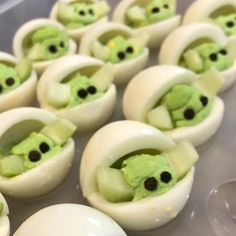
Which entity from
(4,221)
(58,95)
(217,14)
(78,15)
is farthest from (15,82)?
(217,14)

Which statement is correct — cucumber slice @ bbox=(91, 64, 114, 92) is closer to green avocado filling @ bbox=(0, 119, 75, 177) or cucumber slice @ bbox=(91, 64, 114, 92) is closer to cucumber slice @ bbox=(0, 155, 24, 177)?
green avocado filling @ bbox=(0, 119, 75, 177)

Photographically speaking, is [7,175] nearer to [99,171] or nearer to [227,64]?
[99,171]

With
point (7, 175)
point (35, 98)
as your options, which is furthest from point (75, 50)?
point (7, 175)

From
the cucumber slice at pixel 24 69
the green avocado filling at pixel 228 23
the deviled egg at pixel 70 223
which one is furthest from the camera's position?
the green avocado filling at pixel 228 23

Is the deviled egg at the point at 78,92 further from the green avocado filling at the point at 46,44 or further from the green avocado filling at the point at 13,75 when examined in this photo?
the green avocado filling at the point at 46,44

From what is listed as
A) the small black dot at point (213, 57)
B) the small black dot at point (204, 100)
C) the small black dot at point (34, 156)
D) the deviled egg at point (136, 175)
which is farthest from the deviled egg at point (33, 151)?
the small black dot at point (213, 57)

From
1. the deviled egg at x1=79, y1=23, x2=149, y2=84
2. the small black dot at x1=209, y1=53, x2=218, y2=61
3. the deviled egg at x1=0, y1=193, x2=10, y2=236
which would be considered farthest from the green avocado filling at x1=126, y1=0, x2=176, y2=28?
the deviled egg at x1=0, y1=193, x2=10, y2=236
